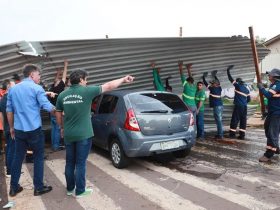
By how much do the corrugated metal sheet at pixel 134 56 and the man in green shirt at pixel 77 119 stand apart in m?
2.41

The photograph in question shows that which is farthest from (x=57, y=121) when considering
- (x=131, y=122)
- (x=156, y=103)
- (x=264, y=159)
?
(x=264, y=159)

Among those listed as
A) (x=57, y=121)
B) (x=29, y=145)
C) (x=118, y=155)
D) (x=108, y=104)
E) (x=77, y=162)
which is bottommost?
(x=118, y=155)

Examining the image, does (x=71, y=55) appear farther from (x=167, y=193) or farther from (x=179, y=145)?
(x=167, y=193)

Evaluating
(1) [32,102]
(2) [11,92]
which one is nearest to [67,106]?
(1) [32,102]

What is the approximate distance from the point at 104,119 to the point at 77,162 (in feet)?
8.14

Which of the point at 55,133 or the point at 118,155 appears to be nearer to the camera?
the point at 118,155

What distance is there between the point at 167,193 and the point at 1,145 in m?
5.41

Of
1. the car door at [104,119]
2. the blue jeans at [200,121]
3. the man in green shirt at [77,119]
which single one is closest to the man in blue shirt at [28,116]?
the man in green shirt at [77,119]

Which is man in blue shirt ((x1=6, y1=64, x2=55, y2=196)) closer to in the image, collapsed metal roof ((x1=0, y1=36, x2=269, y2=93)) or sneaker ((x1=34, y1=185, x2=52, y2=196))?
sneaker ((x1=34, y1=185, x2=52, y2=196))

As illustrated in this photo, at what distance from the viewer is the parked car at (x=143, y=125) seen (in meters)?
6.70

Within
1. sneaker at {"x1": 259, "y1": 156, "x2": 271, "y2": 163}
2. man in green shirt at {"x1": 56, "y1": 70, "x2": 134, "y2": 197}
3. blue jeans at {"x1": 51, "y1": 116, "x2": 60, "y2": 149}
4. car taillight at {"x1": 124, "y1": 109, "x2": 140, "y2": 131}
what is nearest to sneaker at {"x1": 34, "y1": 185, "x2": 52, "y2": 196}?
man in green shirt at {"x1": 56, "y1": 70, "x2": 134, "y2": 197}

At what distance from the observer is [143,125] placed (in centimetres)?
670

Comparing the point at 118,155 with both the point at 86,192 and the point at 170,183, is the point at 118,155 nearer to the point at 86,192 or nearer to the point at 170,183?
the point at 170,183

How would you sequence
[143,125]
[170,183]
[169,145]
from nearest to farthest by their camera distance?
[170,183], [143,125], [169,145]
